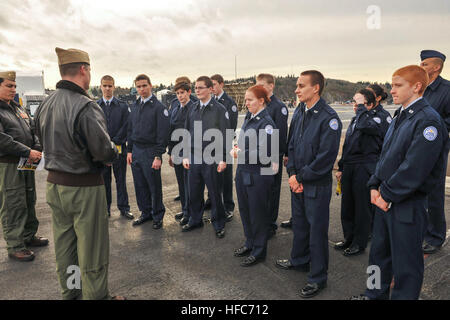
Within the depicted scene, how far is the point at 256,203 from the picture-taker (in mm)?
3178

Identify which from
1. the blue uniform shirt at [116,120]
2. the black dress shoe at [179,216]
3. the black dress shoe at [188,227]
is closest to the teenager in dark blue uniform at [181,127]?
the black dress shoe at [179,216]

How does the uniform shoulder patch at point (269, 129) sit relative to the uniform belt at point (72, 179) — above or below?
above

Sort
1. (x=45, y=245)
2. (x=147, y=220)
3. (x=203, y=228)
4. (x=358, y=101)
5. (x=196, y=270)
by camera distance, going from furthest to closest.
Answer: (x=147, y=220), (x=203, y=228), (x=45, y=245), (x=358, y=101), (x=196, y=270)

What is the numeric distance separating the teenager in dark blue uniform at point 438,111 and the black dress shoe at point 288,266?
5.30 feet

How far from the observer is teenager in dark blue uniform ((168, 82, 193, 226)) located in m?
4.50

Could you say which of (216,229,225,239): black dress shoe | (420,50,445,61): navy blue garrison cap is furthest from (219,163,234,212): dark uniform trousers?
(420,50,445,61): navy blue garrison cap

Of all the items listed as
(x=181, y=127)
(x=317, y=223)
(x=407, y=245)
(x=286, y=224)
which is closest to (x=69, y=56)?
(x=181, y=127)

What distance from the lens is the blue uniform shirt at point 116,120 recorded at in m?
4.68

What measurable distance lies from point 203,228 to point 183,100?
2.06 meters

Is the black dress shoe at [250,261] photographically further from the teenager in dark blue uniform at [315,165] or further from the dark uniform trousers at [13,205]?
the dark uniform trousers at [13,205]

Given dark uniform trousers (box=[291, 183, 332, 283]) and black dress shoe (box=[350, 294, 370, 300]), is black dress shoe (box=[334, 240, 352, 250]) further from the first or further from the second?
black dress shoe (box=[350, 294, 370, 300])

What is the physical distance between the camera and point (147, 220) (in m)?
4.62
